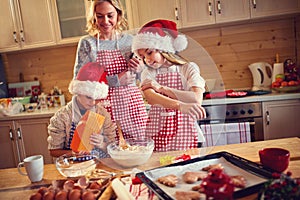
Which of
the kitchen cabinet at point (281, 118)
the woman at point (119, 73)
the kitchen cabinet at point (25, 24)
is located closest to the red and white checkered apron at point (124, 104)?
the woman at point (119, 73)

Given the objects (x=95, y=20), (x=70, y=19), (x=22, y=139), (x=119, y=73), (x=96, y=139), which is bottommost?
(x=22, y=139)

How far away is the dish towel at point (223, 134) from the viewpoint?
3.05 feet

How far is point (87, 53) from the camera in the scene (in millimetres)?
1064

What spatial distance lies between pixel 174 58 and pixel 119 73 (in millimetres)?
191

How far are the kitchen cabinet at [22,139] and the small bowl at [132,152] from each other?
1.47m

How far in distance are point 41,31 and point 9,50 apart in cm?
35

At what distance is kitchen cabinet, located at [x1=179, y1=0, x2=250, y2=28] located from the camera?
213cm

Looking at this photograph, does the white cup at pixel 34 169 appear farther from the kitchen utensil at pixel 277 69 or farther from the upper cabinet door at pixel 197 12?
the kitchen utensil at pixel 277 69

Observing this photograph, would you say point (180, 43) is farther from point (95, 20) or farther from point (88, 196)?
point (88, 196)

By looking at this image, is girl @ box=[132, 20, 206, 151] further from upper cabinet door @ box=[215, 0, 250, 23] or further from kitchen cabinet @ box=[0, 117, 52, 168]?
kitchen cabinet @ box=[0, 117, 52, 168]

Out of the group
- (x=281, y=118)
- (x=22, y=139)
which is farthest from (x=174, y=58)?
(x=22, y=139)

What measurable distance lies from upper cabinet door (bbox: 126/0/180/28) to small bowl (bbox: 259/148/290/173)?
5.31 feet

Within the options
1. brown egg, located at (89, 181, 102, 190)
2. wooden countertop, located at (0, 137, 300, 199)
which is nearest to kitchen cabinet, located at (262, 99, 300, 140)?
wooden countertop, located at (0, 137, 300, 199)

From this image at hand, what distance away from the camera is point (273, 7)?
210 cm
